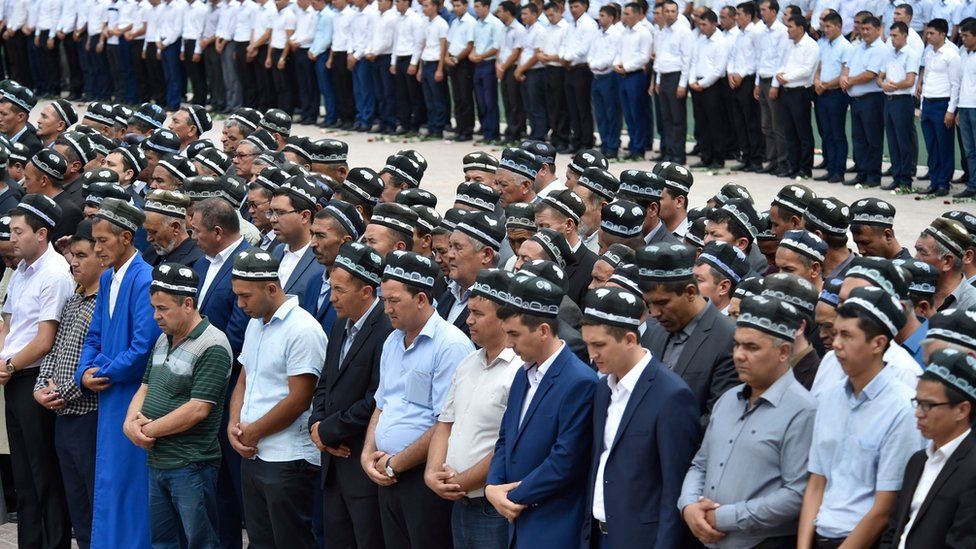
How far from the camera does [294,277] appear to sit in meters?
8.53

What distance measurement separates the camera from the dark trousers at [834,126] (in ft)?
56.5

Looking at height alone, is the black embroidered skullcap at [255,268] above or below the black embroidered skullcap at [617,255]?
below

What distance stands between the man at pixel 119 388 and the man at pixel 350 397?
4.39ft

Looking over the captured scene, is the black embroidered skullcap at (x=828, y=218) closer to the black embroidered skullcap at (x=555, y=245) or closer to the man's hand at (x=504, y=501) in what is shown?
the black embroidered skullcap at (x=555, y=245)

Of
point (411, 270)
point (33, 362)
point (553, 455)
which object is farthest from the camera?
point (33, 362)

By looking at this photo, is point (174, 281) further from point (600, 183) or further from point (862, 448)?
point (862, 448)

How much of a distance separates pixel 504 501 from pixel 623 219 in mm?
3017

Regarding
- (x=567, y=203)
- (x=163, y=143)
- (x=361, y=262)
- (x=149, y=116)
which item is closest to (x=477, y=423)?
(x=361, y=262)

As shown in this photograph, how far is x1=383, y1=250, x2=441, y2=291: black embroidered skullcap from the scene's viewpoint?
6840 mm

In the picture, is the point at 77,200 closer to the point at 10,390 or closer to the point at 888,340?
the point at 10,390

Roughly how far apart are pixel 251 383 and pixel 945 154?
11.5m

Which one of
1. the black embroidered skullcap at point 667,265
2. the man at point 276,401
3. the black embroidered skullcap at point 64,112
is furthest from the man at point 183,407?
the black embroidered skullcap at point 64,112

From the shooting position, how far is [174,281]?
7465mm

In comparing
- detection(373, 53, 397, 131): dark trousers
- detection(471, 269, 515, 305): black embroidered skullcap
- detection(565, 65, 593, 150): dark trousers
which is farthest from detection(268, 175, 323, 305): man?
detection(373, 53, 397, 131): dark trousers
